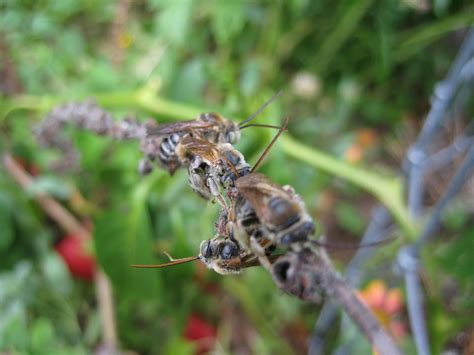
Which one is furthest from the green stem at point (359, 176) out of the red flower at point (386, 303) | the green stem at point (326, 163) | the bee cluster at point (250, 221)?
the bee cluster at point (250, 221)

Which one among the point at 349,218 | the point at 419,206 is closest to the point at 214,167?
the point at 419,206

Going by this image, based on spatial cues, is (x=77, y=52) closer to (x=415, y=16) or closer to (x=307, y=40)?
(x=307, y=40)

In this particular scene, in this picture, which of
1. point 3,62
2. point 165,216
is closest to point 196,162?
point 165,216

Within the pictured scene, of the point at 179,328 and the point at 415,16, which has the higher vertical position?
the point at 415,16

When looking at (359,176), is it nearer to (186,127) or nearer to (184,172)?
(184,172)

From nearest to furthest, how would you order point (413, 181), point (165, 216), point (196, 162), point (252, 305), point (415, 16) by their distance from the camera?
1. point (196, 162)
2. point (413, 181)
3. point (165, 216)
4. point (252, 305)
5. point (415, 16)

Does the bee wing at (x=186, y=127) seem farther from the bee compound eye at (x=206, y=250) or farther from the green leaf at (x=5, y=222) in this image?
the green leaf at (x=5, y=222)

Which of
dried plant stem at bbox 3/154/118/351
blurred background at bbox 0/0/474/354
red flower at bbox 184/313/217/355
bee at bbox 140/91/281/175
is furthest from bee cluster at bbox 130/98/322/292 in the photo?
red flower at bbox 184/313/217/355
